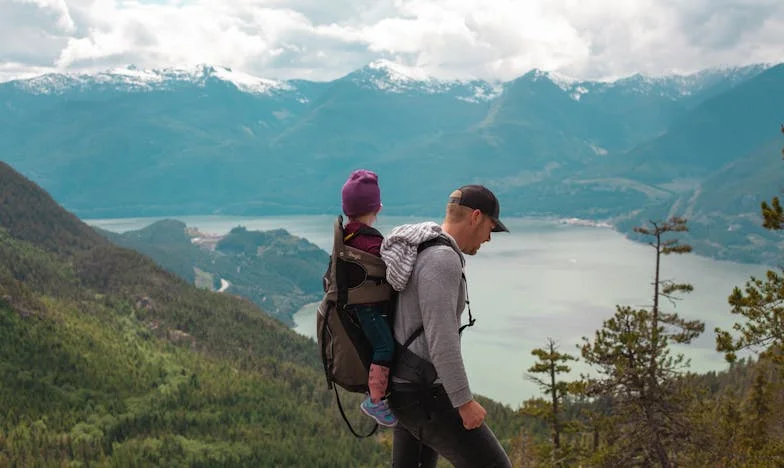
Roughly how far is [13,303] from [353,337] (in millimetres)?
134397

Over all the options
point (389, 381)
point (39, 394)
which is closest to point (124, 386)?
point (39, 394)

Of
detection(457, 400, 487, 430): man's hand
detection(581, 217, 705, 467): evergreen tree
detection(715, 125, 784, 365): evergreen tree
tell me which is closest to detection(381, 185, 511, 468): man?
detection(457, 400, 487, 430): man's hand

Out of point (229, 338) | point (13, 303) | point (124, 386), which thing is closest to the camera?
point (124, 386)

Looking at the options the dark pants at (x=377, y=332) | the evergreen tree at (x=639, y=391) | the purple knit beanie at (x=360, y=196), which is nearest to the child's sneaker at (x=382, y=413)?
the dark pants at (x=377, y=332)

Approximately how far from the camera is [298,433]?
103m

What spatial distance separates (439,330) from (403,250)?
0.71 metres

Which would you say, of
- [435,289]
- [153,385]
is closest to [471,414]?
[435,289]

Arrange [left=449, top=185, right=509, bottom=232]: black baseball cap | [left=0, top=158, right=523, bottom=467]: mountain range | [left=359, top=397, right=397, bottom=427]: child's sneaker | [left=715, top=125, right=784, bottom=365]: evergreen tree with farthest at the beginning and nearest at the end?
[left=0, top=158, right=523, bottom=467]: mountain range
[left=715, top=125, right=784, bottom=365]: evergreen tree
[left=359, top=397, right=397, bottom=427]: child's sneaker
[left=449, top=185, right=509, bottom=232]: black baseball cap

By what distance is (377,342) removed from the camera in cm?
561

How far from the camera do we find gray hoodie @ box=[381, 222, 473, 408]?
534cm

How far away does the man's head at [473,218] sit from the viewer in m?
5.90

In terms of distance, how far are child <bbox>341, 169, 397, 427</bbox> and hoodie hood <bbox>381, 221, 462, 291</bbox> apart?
19 centimetres

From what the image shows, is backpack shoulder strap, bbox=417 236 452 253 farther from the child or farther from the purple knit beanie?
the purple knit beanie

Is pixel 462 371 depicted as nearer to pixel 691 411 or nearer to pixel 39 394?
pixel 691 411
